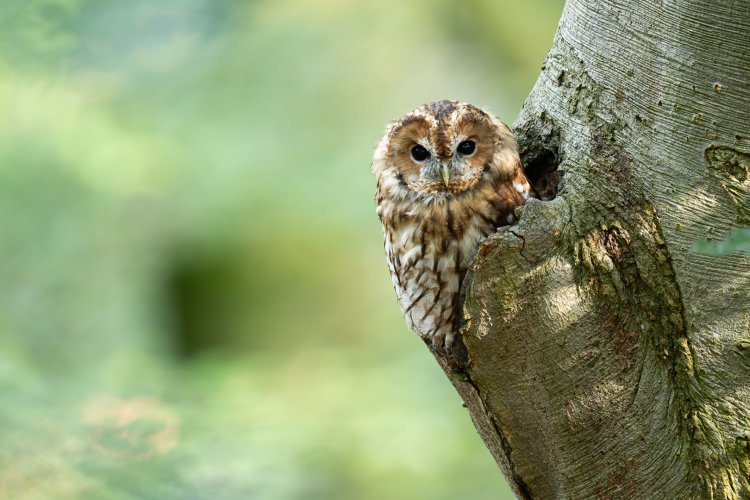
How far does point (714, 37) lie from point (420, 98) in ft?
12.6

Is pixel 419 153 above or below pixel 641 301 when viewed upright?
above

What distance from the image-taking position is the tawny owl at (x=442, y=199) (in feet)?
7.09

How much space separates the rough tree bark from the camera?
1.78 metres

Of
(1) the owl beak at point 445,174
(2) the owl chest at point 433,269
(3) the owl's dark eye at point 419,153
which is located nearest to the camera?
(2) the owl chest at point 433,269

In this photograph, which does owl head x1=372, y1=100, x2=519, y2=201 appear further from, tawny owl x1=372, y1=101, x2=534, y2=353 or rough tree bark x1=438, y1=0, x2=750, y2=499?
rough tree bark x1=438, y1=0, x2=750, y2=499

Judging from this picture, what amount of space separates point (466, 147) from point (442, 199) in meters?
0.19

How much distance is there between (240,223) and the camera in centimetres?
532

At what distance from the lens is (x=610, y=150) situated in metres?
1.94

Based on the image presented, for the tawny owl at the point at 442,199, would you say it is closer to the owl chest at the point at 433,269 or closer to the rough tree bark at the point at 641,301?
the owl chest at the point at 433,269

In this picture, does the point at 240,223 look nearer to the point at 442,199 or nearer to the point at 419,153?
the point at 419,153

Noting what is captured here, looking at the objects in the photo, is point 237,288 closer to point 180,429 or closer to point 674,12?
point 180,429

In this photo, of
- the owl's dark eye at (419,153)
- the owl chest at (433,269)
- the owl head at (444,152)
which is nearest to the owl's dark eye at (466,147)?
the owl head at (444,152)

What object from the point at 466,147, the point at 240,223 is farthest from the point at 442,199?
the point at 240,223

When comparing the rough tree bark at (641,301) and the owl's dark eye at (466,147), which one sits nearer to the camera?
the rough tree bark at (641,301)
